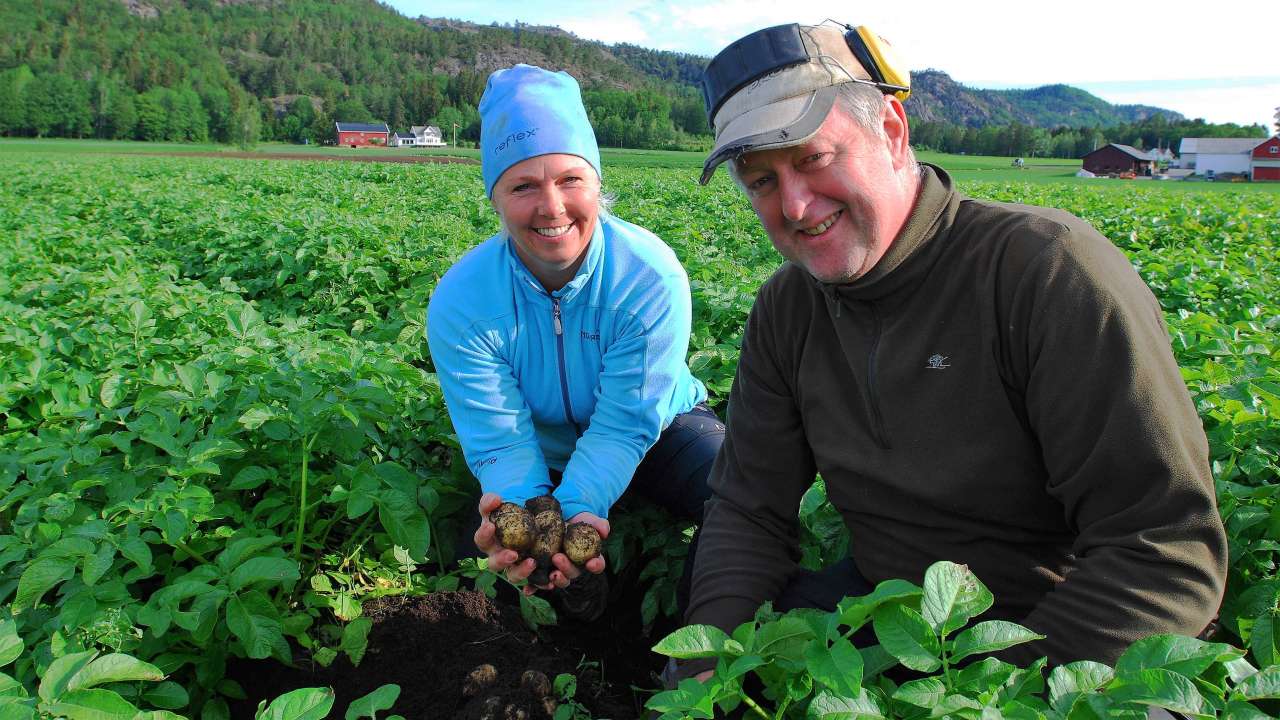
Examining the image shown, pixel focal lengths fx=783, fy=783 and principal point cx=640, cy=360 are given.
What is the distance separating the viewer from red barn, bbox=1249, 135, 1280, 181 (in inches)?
2283

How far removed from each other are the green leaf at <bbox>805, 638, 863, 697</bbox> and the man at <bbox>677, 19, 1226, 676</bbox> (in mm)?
542

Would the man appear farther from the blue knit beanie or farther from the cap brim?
the blue knit beanie

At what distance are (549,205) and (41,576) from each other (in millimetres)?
1576

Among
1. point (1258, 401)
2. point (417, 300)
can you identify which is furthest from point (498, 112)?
point (417, 300)

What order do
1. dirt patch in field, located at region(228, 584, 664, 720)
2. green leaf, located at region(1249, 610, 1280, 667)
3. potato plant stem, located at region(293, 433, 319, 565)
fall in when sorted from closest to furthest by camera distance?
green leaf, located at region(1249, 610, 1280, 667) < dirt patch in field, located at region(228, 584, 664, 720) < potato plant stem, located at region(293, 433, 319, 565)

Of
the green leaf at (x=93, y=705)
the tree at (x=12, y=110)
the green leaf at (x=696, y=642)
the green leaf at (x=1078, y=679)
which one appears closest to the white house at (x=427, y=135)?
the tree at (x=12, y=110)

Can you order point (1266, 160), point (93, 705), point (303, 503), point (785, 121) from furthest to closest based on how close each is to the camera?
point (1266, 160), point (303, 503), point (785, 121), point (93, 705)

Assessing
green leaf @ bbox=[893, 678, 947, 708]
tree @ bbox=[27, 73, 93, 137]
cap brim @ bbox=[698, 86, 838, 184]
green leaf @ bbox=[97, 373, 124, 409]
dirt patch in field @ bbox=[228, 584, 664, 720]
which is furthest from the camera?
tree @ bbox=[27, 73, 93, 137]

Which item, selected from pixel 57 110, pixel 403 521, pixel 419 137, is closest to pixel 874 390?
pixel 403 521

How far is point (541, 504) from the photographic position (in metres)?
2.30

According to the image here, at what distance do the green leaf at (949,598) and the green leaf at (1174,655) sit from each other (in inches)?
6.7

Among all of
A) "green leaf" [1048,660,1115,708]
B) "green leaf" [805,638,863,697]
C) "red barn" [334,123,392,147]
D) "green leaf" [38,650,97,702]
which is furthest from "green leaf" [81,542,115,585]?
"red barn" [334,123,392,147]

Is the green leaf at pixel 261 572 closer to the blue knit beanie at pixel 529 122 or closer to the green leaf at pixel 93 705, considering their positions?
the green leaf at pixel 93 705

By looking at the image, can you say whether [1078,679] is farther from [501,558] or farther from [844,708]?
[501,558]
